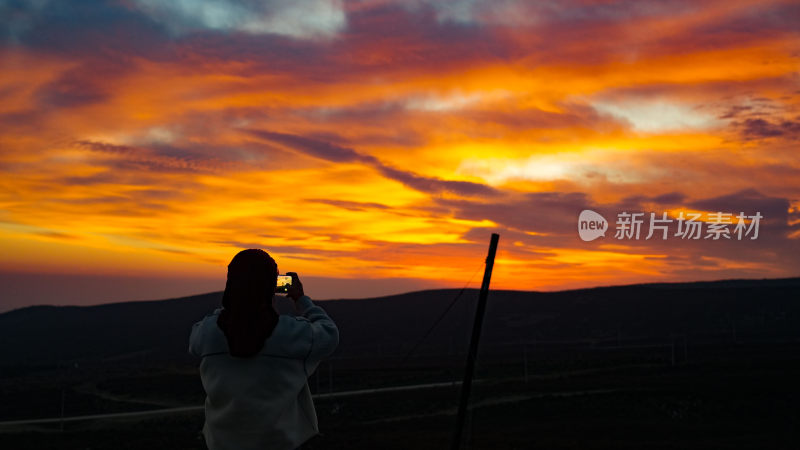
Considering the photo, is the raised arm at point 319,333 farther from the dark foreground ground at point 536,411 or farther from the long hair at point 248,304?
the dark foreground ground at point 536,411

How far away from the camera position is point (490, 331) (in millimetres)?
161250

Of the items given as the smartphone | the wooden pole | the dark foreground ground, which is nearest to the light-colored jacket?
the smartphone

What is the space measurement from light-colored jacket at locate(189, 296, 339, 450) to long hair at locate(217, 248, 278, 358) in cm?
6

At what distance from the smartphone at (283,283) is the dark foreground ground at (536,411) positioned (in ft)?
88.9

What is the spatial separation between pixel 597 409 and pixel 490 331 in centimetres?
12063

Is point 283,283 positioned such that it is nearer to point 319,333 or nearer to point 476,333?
point 319,333

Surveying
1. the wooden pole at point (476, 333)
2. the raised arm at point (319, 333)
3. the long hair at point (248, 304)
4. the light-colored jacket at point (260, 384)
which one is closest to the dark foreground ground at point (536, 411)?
the wooden pole at point (476, 333)

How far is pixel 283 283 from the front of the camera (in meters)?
3.99

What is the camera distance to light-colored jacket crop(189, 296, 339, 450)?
11.7 feet

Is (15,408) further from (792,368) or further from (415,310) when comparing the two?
(415,310)

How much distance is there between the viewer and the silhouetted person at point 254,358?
11.6 feet

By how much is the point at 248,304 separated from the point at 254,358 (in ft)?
0.81

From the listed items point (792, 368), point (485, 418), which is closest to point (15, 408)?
point (485, 418)

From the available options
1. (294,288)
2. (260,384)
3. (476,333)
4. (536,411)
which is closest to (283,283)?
(294,288)
